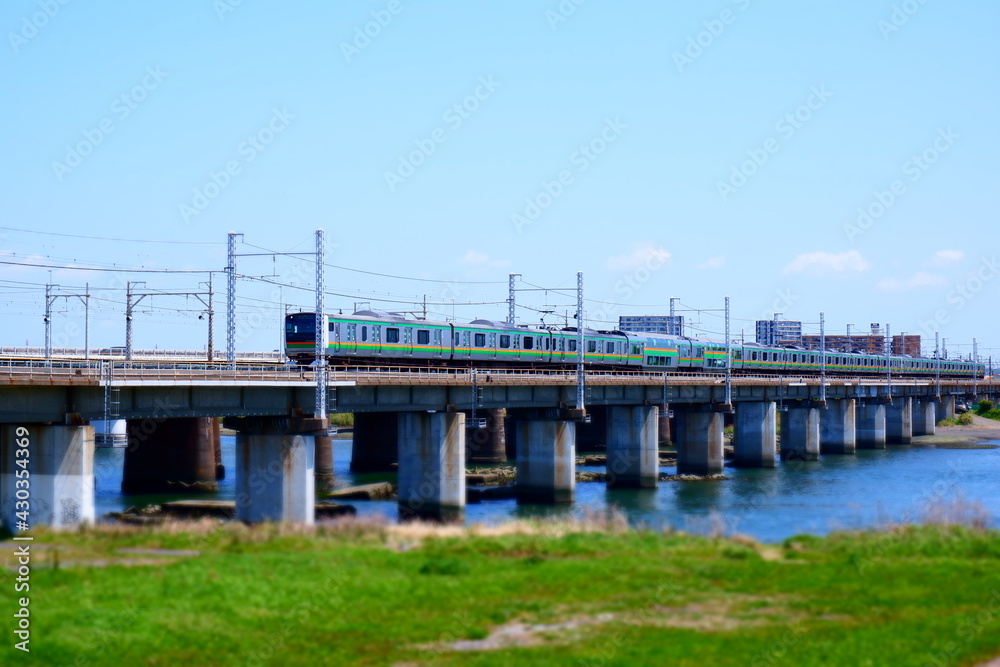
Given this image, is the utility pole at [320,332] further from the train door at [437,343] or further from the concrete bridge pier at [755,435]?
the concrete bridge pier at [755,435]

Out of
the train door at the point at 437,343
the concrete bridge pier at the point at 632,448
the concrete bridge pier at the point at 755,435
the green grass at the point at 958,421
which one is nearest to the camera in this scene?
the train door at the point at 437,343

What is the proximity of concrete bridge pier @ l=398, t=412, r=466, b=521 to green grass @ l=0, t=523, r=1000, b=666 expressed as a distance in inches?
954

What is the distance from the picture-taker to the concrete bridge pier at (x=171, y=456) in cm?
7356

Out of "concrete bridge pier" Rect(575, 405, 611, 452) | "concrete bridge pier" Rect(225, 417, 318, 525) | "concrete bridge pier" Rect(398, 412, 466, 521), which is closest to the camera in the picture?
"concrete bridge pier" Rect(225, 417, 318, 525)

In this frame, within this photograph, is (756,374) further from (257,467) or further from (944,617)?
→ (944,617)

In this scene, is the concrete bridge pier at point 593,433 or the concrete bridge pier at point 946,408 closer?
the concrete bridge pier at point 593,433

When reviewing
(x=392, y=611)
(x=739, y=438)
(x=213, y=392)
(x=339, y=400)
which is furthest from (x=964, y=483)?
(x=392, y=611)

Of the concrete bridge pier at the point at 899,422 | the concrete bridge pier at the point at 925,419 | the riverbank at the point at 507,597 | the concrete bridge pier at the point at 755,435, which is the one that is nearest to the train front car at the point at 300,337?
the riverbank at the point at 507,597

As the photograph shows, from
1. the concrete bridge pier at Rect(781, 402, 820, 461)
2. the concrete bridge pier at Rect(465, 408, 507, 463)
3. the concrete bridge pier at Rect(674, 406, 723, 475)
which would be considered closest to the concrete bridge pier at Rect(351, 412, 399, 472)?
the concrete bridge pier at Rect(465, 408, 507, 463)

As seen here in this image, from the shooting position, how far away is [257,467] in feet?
162

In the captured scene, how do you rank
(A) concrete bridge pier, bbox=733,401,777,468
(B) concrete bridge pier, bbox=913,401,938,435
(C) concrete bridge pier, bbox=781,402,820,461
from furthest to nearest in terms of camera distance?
(B) concrete bridge pier, bbox=913,401,938,435, (C) concrete bridge pier, bbox=781,402,820,461, (A) concrete bridge pier, bbox=733,401,777,468

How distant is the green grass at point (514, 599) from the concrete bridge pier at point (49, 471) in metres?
7.50

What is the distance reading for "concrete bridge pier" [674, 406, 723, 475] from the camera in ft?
276

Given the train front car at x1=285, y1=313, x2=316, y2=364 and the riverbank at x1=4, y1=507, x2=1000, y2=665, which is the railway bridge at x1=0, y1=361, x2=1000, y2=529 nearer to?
the train front car at x1=285, y1=313, x2=316, y2=364
